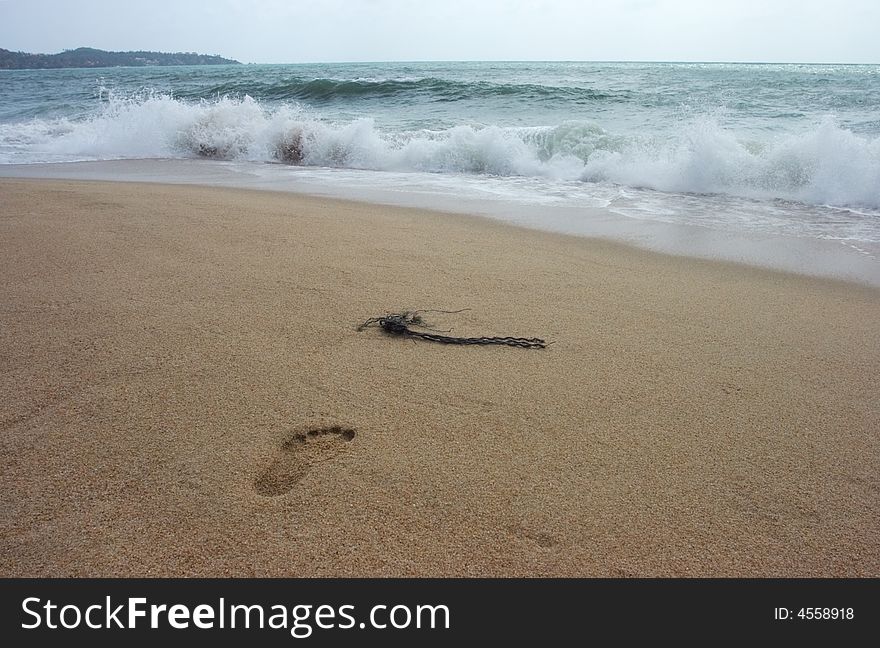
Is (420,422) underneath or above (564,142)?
underneath

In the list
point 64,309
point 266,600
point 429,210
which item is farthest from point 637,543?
point 429,210

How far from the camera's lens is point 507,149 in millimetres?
8258

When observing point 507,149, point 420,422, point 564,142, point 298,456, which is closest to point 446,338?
point 420,422

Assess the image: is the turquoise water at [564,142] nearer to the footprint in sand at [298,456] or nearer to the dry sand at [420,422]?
the dry sand at [420,422]

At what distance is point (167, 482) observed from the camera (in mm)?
1450

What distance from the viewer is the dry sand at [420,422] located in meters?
1.31

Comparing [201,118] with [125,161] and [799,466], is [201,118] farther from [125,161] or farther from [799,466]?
[799,466]

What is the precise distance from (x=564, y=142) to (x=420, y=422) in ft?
26.0

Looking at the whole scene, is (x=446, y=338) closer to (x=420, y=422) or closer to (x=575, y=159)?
(x=420, y=422)

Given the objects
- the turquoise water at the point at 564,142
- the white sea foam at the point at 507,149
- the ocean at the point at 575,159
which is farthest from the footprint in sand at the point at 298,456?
the white sea foam at the point at 507,149

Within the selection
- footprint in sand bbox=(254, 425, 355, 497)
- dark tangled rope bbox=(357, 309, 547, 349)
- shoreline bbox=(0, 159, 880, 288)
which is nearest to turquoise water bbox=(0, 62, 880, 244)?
shoreline bbox=(0, 159, 880, 288)

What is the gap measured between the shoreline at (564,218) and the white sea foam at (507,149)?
1.41m

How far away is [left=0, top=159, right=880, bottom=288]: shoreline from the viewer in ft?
12.4

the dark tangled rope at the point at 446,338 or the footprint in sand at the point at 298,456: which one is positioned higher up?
the dark tangled rope at the point at 446,338
